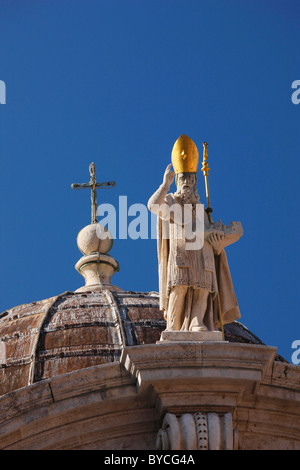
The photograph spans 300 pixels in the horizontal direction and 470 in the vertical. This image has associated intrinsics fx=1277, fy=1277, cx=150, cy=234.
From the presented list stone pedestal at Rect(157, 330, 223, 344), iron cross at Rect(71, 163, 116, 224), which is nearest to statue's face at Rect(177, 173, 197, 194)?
stone pedestal at Rect(157, 330, 223, 344)

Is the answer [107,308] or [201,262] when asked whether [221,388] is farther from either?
[107,308]

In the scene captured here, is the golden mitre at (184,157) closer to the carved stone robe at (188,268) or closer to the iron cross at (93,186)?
the carved stone robe at (188,268)

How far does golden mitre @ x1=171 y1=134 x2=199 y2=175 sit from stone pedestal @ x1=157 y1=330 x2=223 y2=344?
9.61ft

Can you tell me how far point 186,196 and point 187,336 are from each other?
2528 mm

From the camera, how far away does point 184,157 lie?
67.9ft

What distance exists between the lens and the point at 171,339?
62.4ft

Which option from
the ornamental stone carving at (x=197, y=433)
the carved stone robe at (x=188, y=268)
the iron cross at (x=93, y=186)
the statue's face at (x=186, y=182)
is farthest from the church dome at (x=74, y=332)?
the ornamental stone carving at (x=197, y=433)

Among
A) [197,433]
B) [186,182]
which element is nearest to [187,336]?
[197,433]

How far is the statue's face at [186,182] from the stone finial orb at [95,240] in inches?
544

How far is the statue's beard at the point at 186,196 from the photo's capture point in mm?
→ 20422

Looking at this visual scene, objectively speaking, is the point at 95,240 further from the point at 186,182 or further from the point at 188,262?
the point at 188,262

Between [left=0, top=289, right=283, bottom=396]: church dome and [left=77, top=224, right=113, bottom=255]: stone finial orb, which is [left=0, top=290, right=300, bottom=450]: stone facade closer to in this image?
[left=0, top=289, right=283, bottom=396]: church dome

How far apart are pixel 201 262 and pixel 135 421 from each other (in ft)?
8.99

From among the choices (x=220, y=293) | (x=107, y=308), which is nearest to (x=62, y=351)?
(x=107, y=308)
